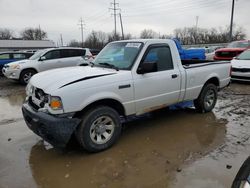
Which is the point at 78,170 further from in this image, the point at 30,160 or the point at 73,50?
the point at 73,50

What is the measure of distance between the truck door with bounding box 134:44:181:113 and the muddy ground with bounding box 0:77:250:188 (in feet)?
2.27

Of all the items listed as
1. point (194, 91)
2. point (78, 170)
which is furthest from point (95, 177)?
point (194, 91)

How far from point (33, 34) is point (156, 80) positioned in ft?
270

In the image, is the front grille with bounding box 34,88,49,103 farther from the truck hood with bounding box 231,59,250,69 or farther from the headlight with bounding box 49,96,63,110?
the truck hood with bounding box 231,59,250,69

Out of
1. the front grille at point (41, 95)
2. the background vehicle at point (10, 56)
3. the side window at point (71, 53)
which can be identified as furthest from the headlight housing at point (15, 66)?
the front grille at point (41, 95)

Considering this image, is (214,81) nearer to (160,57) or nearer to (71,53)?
(160,57)

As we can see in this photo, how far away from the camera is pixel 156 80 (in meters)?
4.47

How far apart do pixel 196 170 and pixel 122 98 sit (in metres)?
1.66

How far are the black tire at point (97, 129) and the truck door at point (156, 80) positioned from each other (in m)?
0.61

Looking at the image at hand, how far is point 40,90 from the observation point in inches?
152

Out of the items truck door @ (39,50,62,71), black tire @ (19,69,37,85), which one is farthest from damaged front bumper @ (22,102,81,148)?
black tire @ (19,69,37,85)

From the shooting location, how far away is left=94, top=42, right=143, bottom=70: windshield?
434 cm

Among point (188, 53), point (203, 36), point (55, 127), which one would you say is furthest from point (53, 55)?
point (203, 36)

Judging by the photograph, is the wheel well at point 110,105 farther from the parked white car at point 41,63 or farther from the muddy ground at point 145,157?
the parked white car at point 41,63
